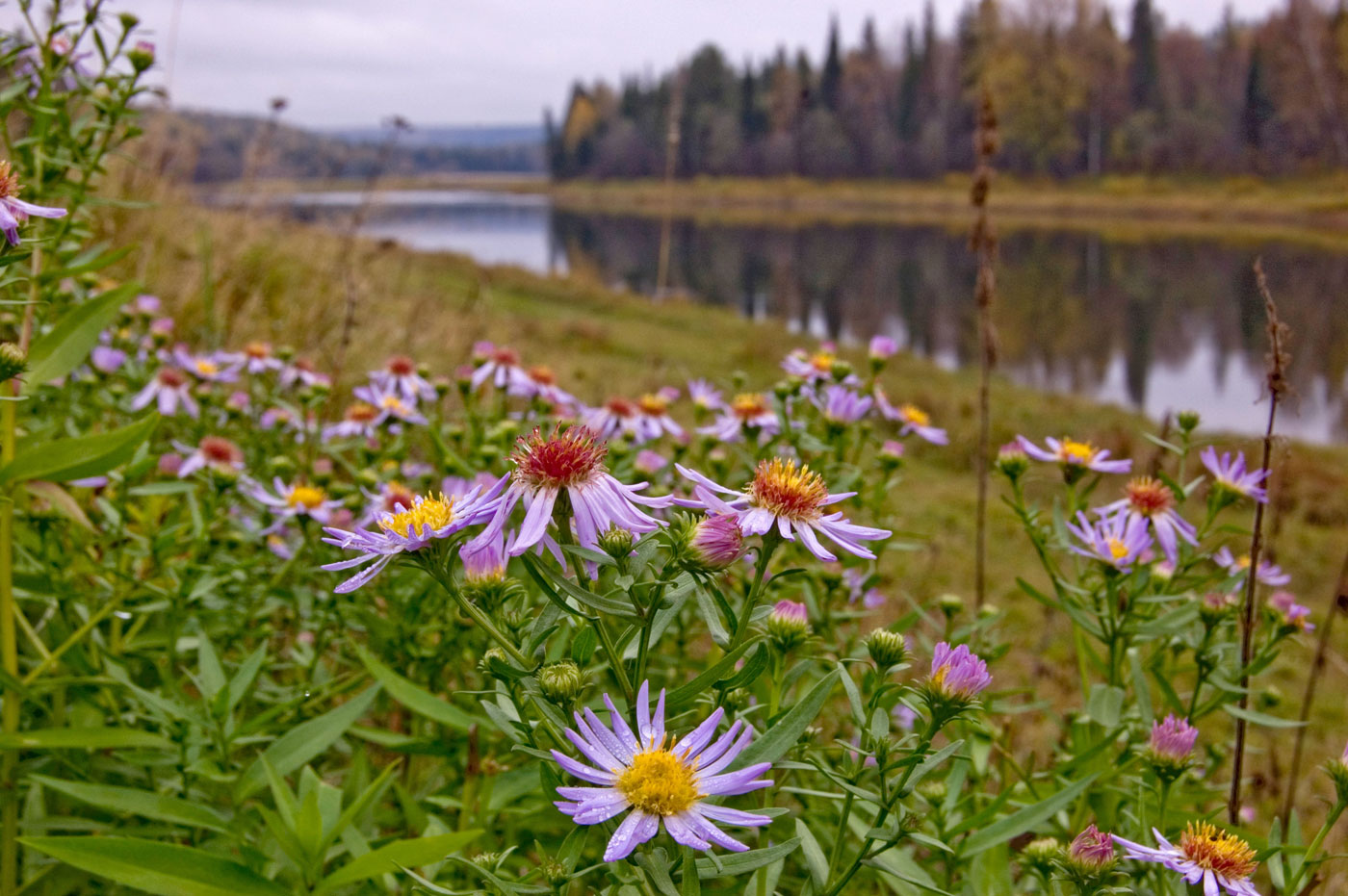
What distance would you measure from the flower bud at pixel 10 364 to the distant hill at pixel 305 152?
303 centimetres

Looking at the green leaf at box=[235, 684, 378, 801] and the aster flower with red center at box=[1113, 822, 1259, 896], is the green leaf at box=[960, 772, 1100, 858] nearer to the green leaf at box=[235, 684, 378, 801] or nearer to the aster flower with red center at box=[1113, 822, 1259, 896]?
the aster flower with red center at box=[1113, 822, 1259, 896]

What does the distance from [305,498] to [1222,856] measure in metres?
1.21

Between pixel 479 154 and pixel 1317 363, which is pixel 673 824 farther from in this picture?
pixel 479 154

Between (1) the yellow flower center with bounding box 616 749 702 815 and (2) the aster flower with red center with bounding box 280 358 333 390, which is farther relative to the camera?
(2) the aster flower with red center with bounding box 280 358 333 390

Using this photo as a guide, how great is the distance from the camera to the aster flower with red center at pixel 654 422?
6.09 feet

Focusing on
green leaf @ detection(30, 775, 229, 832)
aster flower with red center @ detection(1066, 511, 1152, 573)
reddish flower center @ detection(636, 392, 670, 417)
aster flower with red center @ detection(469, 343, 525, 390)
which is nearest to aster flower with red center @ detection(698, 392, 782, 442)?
reddish flower center @ detection(636, 392, 670, 417)

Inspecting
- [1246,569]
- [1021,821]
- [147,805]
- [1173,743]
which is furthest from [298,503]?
[1246,569]

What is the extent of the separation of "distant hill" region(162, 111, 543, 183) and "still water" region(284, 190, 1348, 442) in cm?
39

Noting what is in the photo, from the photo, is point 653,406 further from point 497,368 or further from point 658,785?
point 658,785

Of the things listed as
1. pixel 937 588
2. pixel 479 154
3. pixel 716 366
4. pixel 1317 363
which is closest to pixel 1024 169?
pixel 1317 363

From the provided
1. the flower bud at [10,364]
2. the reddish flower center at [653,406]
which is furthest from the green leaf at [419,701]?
the reddish flower center at [653,406]

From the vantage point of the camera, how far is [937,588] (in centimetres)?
370

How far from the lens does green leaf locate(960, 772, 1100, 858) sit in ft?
3.13

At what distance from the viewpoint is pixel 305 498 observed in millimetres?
1465
